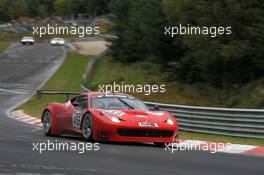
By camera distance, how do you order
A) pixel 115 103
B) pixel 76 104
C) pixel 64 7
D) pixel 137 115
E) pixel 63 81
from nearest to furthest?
pixel 137 115
pixel 115 103
pixel 76 104
pixel 63 81
pixel 64 7

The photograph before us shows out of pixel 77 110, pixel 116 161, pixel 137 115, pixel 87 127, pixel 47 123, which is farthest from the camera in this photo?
pixel 47 123

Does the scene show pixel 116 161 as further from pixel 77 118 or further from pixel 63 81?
pixel 63 81

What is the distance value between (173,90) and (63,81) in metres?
16.3

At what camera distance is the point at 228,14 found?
2361 centimetres

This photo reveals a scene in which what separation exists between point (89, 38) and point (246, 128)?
234 ft

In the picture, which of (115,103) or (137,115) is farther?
(115,103)

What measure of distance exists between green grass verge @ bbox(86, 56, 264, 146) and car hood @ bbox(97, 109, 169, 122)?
2428 millimetres

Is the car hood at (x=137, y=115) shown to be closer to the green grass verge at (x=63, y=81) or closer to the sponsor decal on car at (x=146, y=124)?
the sponsor decal on car at (x=146, y=124)

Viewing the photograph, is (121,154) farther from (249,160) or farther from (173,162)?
(249,160)

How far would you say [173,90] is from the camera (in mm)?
26891

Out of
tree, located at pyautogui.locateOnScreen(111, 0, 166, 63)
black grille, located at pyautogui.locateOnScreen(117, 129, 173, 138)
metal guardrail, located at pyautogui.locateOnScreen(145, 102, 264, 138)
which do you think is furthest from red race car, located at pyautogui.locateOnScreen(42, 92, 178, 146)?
tree, located at pyautogui.locateOnScreen(111, 0, 166, 63)

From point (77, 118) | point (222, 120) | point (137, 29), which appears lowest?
point (137, 29)

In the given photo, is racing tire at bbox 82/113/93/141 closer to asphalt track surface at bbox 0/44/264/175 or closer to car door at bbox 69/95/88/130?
car door at bbox 69/95/88/130

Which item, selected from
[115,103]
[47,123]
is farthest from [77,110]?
[47,123]
